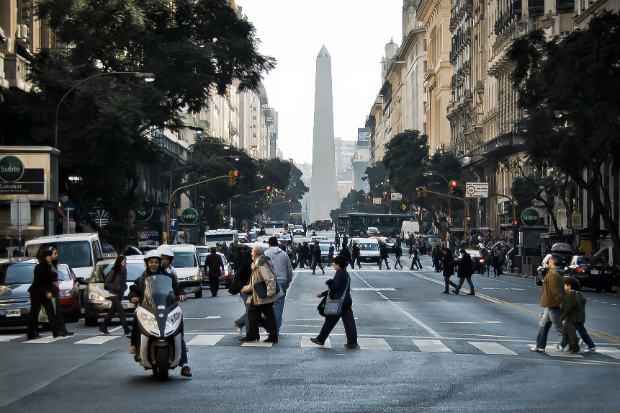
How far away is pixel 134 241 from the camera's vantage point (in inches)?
2296

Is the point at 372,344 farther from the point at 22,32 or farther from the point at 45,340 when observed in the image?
the point at 22,32

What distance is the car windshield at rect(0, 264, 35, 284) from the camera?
96.0 feet

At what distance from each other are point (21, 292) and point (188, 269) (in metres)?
17.2

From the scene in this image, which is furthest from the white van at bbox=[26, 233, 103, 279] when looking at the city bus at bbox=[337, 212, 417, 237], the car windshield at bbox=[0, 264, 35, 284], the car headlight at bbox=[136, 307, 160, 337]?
the city bus at bbox=[337, 212, 417, 237]

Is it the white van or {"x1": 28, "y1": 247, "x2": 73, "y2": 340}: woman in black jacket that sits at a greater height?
the white van

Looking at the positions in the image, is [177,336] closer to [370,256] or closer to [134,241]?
[134,241]

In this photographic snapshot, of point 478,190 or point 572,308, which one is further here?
point 478,190

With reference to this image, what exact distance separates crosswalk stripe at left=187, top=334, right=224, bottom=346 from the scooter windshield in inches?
270

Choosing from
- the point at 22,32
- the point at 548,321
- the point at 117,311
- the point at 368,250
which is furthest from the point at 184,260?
the point at 368,250

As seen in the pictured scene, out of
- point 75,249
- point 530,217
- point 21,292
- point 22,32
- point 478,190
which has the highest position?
point 22,32

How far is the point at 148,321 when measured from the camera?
16094 mm

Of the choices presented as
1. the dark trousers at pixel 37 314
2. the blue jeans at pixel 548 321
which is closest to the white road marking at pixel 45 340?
the dark trousers at pixel 37 314

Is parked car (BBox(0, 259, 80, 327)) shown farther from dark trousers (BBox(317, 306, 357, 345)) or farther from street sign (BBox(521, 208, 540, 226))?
street sign (BBox(521, 208, 540, 226))

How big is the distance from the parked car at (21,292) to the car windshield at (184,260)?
1364cm
